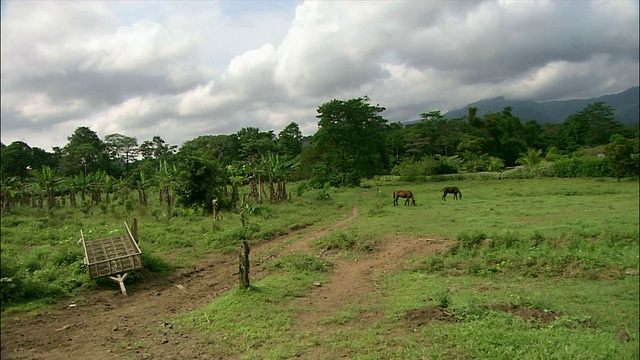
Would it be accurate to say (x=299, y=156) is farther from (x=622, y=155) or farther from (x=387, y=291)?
(x=622, y=155)

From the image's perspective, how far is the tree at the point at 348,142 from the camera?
3050 centimetres

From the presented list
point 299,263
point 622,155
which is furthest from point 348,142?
point 622,155

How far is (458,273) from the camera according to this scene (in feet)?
24.3

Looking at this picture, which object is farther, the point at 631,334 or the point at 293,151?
the point at 293,151

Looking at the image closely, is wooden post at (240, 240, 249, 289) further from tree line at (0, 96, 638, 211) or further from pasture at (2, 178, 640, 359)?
tree line at (0, 96, 638, 211)

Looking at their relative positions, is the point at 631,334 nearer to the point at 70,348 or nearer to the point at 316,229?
the point at 70,348

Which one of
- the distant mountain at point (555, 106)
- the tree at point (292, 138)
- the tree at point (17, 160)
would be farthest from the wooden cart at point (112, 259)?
the tree at point (292, 138)

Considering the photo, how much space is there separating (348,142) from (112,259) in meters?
24.5

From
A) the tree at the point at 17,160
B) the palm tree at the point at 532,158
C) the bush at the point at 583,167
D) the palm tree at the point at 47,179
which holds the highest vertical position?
the tree at the point at 17,160

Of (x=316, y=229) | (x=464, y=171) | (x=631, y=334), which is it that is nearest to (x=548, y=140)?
(x=631, y=334)

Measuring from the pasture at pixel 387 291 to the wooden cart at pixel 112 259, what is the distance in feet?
0.98

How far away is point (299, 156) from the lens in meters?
32.2

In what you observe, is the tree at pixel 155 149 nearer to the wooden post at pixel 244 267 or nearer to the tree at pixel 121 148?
the tree at pixel 121 148

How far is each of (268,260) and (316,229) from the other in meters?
4.24
